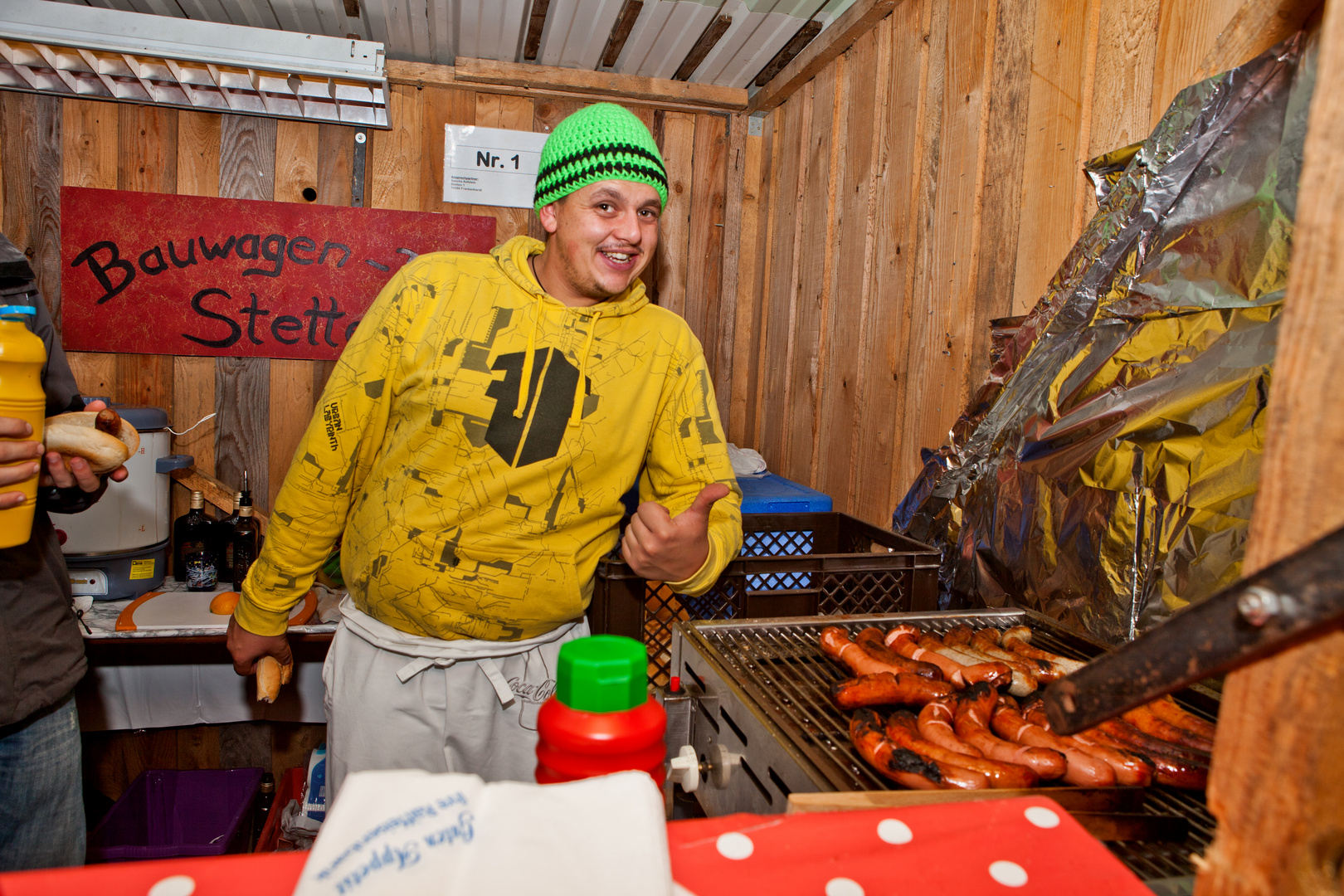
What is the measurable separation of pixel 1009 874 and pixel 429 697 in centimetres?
Result: 157

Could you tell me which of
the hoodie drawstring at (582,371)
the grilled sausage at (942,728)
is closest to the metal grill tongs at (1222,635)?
the grilled sausage at (942,728)

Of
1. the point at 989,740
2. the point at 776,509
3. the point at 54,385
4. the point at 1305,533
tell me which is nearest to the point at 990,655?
the point at 989,740

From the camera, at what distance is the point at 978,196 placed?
2045 millimetres

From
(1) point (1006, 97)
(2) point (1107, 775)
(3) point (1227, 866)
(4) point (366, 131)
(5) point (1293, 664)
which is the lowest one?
(2) point (1107, 775)

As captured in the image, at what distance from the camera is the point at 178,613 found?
287 centimetres

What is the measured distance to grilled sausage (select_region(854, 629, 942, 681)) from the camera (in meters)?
1.15

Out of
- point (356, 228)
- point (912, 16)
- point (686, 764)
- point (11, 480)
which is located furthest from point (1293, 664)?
point (356, 228)

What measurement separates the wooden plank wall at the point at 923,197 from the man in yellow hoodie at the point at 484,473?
829 millimetres

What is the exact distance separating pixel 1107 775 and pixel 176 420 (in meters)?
3.74

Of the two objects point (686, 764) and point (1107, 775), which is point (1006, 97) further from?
point (686, 764)

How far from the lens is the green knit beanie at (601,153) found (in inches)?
68.5

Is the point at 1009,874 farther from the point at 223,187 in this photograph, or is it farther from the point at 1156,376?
the point at 223,187

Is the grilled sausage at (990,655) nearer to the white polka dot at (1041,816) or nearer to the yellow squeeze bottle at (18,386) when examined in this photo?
the white polka dot at (1041,816)

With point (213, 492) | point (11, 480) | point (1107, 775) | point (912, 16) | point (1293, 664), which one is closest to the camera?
point (1293, 664)
